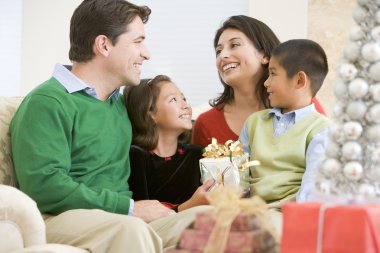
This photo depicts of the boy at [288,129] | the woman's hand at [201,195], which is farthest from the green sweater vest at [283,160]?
the woman's hand at [201,195]

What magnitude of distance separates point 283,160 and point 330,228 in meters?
1.19

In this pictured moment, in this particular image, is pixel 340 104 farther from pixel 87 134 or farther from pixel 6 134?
pixel 6 134

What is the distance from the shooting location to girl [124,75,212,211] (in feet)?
10.1

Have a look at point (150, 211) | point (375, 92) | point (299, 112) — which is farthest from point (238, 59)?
point (375, 92)

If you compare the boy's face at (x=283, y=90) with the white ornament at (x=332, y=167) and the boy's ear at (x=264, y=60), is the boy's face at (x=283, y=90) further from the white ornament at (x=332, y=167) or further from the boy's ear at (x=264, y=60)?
the white ornament at (x=332, y=167)

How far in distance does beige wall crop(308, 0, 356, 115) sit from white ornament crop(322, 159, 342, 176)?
3.98 meters

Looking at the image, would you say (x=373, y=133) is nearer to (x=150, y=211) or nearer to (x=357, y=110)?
(x=357, y=110)

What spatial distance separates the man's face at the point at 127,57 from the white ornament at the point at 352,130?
1.44m

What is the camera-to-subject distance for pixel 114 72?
3.00 meters

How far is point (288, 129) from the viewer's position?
9.48 ft

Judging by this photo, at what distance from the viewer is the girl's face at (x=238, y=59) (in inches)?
131

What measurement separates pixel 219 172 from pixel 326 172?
39.2 inches

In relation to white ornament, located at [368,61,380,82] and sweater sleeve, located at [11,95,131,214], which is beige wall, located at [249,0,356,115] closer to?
sweater sleeve, located at [11,95,131,214]

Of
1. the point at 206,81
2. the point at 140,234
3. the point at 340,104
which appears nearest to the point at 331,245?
the point at 340,104
